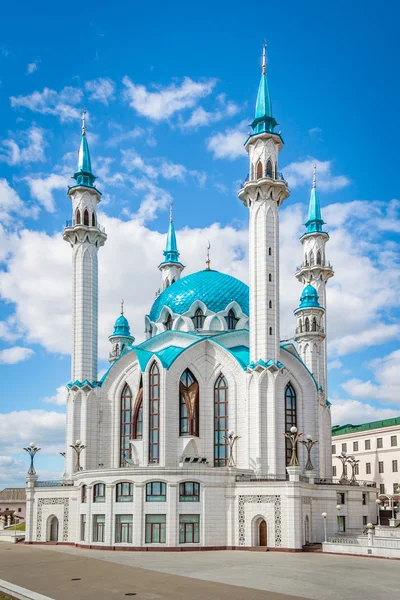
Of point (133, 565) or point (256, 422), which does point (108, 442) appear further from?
point (133, 565)

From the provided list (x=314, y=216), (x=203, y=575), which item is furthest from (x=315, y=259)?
(x=203, y=575)

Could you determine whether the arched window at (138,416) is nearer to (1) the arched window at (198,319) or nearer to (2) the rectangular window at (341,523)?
(1) the arched window at (198,319)

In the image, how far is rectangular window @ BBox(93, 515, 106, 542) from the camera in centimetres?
4303

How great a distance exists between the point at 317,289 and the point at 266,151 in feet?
52.0

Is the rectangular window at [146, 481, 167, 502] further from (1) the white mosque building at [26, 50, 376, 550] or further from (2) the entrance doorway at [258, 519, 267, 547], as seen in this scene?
(2) the entrance doorway at [258, 519, 267, 547]

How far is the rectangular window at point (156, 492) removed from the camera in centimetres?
4169

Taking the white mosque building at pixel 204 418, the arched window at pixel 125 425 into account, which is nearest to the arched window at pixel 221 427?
the white mosque building at pixel 204 418

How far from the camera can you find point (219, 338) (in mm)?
54000

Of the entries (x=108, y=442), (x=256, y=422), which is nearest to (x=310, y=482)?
(x=256, y=422)

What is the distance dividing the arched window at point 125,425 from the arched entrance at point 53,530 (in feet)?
19.1

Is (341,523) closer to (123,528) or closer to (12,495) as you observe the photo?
(123,528)

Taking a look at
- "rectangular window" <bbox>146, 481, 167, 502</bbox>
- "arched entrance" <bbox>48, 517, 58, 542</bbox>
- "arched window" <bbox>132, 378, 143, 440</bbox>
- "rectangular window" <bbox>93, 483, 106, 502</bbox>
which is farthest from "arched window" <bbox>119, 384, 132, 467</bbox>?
"rectangular window" <bbox>146, 481, 167, 502</bbox>

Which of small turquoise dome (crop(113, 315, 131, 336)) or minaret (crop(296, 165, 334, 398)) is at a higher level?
minaret (crop(296, 165, 334, 398))

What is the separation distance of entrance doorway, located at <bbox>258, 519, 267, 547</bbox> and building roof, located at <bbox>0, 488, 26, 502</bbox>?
44972 mm
